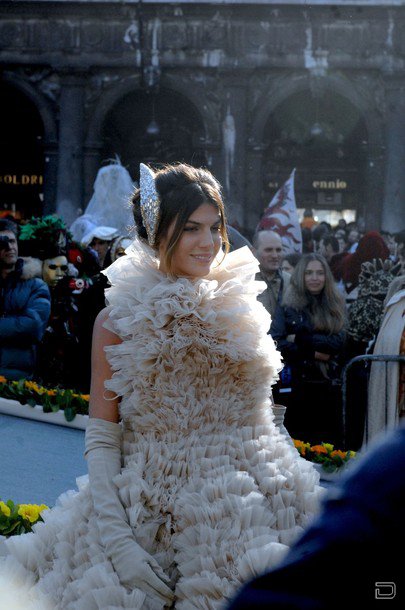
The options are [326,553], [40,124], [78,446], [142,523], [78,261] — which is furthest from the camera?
[40,124]

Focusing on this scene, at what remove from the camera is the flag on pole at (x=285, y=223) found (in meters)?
11.4

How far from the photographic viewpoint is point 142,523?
2951 mm

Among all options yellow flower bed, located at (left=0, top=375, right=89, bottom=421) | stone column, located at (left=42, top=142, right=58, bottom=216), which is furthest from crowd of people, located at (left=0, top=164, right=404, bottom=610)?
stone column, located at (left=42, top=142, right=58, bottom=216)

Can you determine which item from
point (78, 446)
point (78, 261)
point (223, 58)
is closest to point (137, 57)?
point (223, 58)

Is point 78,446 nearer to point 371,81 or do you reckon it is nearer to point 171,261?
point 171,261

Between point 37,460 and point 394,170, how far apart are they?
61.8 ft

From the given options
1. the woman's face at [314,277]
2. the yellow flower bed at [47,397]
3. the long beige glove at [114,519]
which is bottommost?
the yellow flower bed at [47,397]

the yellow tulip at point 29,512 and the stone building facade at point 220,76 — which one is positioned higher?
the stone building facade at point 220,76

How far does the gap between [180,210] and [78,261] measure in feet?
20.6

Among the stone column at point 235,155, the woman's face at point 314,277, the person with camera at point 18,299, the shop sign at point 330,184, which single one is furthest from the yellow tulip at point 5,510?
the shop sign at point 330,184

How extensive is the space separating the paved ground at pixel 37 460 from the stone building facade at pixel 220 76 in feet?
53.3

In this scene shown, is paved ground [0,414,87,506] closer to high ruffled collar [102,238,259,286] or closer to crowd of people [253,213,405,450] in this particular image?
crowd of people [253,213,405,450]

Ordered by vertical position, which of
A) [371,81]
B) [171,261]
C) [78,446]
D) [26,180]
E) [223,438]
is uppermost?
[371,81]

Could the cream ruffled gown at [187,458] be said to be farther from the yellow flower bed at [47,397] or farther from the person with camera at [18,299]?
the person with camera at [18,299]
